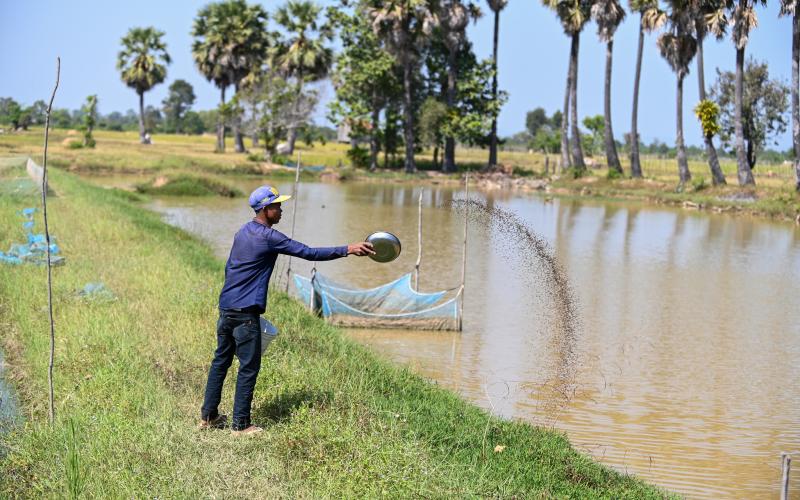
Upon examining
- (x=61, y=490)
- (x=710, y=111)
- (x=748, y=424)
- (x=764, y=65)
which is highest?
(x=764, y=65)

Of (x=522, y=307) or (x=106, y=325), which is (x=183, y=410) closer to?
(x=106, y=325)

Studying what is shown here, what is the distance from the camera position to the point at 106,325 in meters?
8.04

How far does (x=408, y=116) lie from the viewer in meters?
47.2

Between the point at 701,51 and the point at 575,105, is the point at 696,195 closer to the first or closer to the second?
the point at 701,51

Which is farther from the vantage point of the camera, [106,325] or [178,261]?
[178,261]

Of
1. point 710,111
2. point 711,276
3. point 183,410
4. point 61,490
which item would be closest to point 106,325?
point 183,410

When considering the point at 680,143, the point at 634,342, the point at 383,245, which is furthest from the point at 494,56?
the point at 383,245

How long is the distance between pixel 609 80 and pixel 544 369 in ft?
119

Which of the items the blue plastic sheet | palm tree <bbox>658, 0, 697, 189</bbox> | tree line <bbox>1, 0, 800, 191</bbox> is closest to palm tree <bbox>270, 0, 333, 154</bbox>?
tree line <bbox>1, 0, 800, 191</bbox>

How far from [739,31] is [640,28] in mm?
8030

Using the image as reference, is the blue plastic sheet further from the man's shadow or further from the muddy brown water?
the man's shadow

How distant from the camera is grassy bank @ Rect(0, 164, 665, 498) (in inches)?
190

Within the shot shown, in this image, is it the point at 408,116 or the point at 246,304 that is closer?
the point at 246,304

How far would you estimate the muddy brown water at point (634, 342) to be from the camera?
26.0 feet
